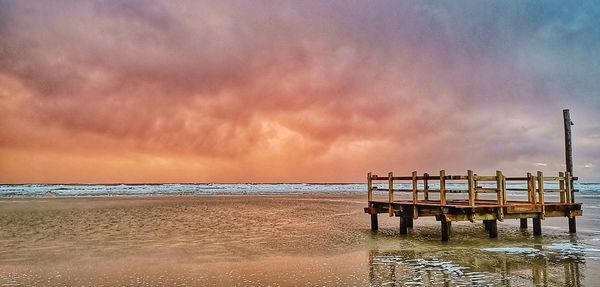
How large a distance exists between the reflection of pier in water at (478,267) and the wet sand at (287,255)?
0.02 metres

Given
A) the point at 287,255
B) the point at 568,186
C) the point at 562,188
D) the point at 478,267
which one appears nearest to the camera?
the point at 478,267

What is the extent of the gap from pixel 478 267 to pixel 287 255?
17.9 ft

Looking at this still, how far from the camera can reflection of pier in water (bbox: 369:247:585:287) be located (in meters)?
9.75

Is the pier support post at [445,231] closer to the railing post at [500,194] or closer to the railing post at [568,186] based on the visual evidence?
the railing post at [500,194]

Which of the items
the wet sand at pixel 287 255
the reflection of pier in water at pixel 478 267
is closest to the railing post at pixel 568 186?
the wet sand at pixel 287 255

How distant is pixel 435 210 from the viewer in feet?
57.0

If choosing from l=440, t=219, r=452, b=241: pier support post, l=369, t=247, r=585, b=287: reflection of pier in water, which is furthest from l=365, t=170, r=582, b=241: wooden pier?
l=369, t=247, r=585, b=287: reflection of pier in water

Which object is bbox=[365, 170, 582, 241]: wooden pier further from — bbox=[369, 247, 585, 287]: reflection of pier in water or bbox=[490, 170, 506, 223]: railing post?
bbox=[369, 247, 585, 287]: reflection of pier in water

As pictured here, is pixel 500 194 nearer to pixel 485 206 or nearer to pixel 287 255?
pixel 485 206

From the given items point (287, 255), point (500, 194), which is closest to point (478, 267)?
point (287, 255)

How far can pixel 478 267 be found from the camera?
11383 mm

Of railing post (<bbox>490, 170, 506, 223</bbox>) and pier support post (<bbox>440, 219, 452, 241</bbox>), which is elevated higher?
railing post (<bbox>490, 170, 506, 223</bbox>)

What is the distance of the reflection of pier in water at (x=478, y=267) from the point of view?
32.0 ft

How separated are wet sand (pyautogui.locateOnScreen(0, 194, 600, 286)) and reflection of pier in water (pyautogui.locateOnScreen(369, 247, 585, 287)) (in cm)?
2
